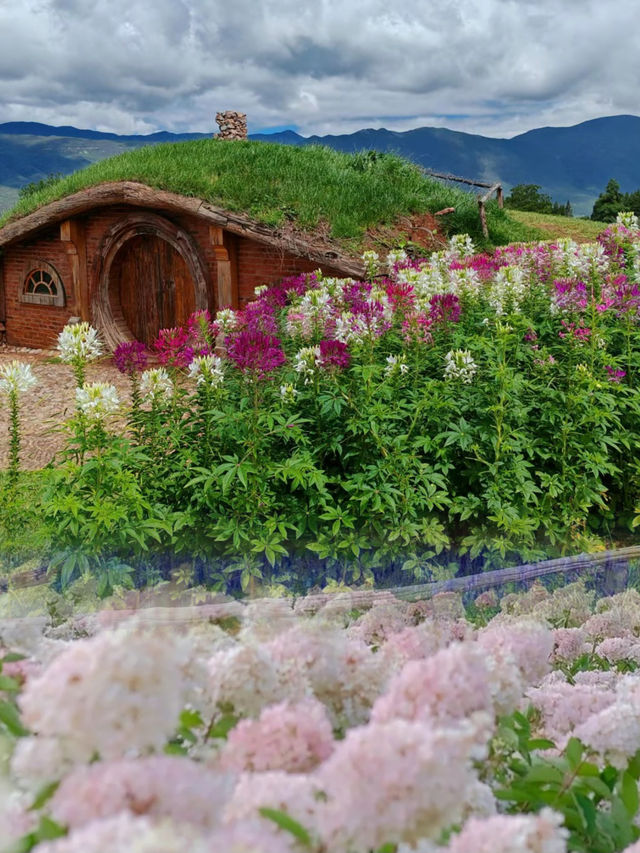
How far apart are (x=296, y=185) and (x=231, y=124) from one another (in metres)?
5.30

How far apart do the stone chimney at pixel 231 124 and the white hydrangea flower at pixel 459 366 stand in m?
12.1

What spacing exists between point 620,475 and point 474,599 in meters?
2.92

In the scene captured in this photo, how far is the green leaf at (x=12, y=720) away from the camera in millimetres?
984

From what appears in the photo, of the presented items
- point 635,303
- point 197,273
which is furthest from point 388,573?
point 197,273

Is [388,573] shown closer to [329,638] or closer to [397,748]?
[329,638]

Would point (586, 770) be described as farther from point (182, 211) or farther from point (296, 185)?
point (296, 185)

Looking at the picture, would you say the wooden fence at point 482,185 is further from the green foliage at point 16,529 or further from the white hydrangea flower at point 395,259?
the green foliage at point 16,529

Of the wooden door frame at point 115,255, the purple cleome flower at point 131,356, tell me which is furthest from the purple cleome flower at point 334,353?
the wooden door frame at point 115,255

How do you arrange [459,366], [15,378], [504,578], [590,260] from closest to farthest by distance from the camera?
[504,578]
[15,378]
[459,366]
[590,260]

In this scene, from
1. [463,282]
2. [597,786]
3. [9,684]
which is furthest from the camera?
[463,282]

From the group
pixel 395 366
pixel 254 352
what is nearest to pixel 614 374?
pixel 395 366

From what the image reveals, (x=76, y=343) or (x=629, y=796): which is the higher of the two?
(x=76, y=343)

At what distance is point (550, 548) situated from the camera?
16.5 ft

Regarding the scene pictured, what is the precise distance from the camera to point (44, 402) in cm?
955
